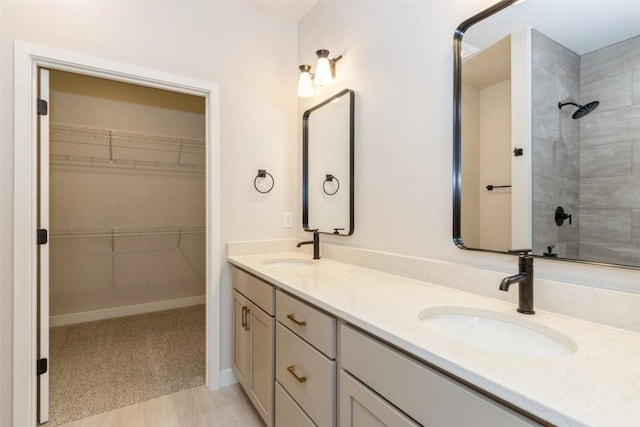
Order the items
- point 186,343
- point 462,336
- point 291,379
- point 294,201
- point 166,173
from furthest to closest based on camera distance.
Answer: point 166,173, point 186,343, point 294,201, point 291,379, point 462,336

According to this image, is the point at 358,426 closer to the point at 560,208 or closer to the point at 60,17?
the point at 560,208

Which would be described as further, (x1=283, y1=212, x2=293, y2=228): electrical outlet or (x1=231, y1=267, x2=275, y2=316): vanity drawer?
(x1=283, y1=212, x2=293, y2=228): electrical outlet

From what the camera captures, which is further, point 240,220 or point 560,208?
point 240,220

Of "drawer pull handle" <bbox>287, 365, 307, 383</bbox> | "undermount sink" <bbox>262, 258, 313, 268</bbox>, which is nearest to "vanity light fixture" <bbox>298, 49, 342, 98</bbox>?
"undermount sink" <bbox>262, 258, 313, 268</bbox>

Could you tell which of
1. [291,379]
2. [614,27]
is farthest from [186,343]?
[614,27]

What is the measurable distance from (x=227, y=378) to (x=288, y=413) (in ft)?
3.11

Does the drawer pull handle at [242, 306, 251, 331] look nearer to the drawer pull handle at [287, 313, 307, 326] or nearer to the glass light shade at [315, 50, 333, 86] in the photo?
the drawer pull handle at [287, 313, 307, 326]

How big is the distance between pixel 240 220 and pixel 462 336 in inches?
62.7

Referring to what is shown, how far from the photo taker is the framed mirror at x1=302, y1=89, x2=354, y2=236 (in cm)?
186

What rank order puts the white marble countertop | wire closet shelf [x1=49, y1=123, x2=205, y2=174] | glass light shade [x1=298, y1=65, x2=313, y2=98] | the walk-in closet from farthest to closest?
wire closet shelf [x1=49, y1=123, x2=205, y2=174]
the walk-in closet
glass light shade [x1=298, y1=65, x2=313, y2=98]
the white marble countertop

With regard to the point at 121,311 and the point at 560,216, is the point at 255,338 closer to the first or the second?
the point at 560,216

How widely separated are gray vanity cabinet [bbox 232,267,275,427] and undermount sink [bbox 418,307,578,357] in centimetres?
77

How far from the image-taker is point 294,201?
2.40 meters

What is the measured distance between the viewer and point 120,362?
7.75ft
